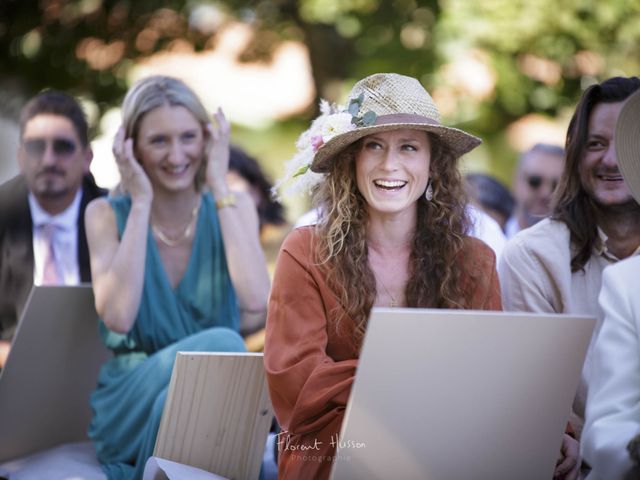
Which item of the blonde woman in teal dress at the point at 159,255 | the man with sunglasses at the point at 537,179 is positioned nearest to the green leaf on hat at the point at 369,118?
the blonde woman in teal dress at the point at 159,255

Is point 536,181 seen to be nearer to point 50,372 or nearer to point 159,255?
point 159,255

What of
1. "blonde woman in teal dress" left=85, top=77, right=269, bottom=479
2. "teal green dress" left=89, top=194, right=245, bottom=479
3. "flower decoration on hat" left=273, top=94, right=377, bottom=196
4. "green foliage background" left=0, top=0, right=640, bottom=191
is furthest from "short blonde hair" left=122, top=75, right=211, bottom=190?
"green foliage background" left=0, top=0, right=640, bottom=191

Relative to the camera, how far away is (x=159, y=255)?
15.5ft

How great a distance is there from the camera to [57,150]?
17.6ft

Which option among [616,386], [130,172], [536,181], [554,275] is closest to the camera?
[616,386]

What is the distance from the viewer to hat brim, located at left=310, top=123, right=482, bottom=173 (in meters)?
3.41

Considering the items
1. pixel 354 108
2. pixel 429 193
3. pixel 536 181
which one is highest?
pixel 354 108

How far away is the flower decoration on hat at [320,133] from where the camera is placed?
138 inches

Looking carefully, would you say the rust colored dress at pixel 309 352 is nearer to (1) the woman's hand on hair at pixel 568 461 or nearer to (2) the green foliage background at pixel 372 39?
A: (1) the woman's hand on hair at pixel 568 461

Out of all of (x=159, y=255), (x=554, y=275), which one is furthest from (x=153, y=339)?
(x=554, y=275)

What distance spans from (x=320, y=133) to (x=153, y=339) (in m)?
1.47

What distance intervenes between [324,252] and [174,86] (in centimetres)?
168

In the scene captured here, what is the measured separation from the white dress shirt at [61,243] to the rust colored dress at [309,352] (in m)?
2.16

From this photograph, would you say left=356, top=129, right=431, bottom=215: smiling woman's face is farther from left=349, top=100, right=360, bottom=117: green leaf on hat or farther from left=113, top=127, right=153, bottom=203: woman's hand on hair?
left=113, top=127, right=153, bottom=203: woman's hand on hair
